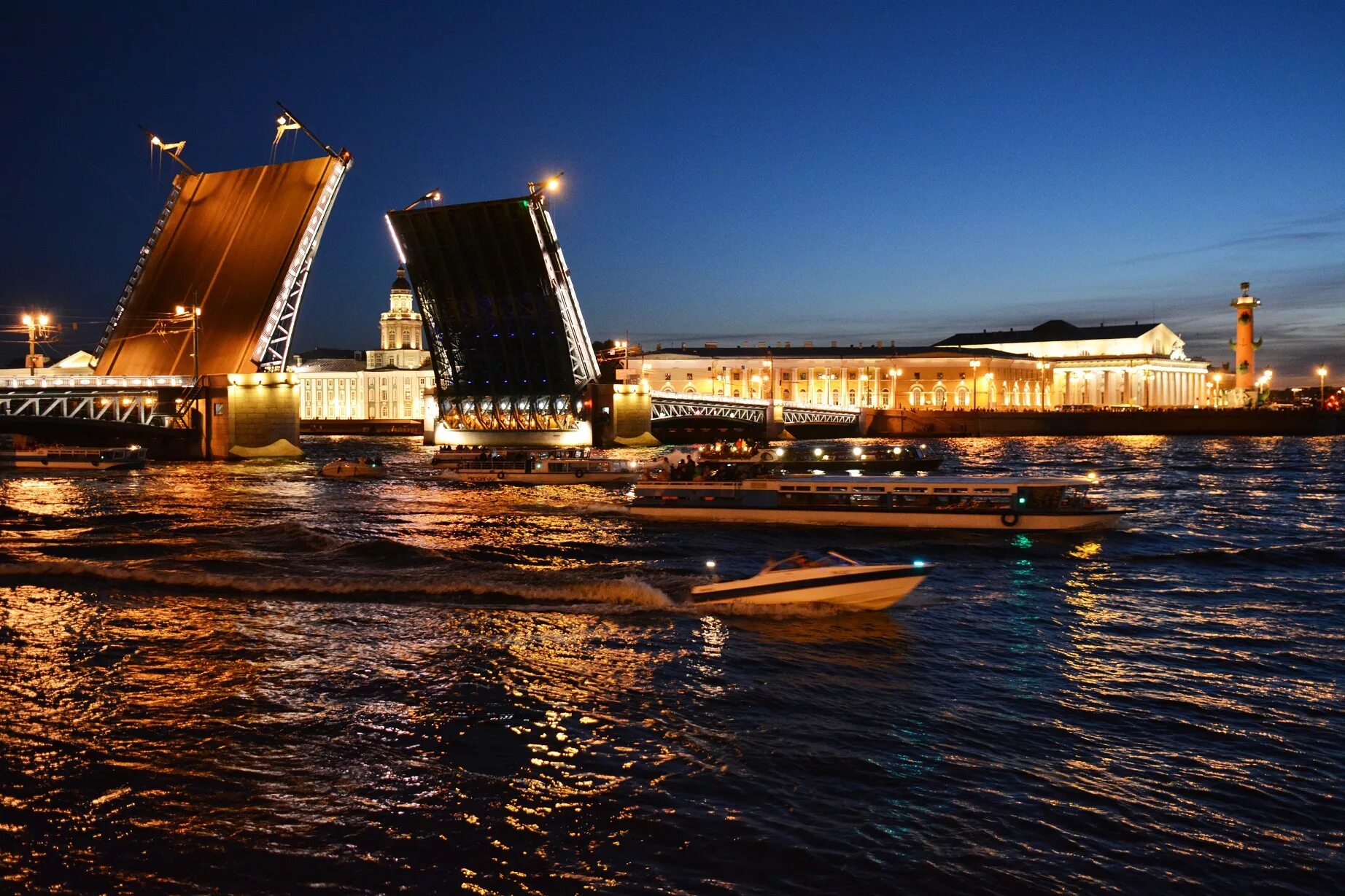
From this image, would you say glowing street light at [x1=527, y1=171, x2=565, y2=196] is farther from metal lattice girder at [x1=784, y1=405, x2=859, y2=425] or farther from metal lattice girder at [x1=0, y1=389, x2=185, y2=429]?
metal lattice girder at [x1=784, y1=405, x2=859, y2=425]

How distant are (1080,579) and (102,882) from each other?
1379cm

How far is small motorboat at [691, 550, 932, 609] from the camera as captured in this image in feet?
40.0

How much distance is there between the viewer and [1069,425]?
8906 centimetres

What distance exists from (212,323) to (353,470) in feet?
40.5

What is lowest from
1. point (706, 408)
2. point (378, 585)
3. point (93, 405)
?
point (378, 585)

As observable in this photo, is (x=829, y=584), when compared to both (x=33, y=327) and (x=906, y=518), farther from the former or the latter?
(x=33, y=327)

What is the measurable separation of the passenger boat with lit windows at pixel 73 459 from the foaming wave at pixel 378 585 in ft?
108

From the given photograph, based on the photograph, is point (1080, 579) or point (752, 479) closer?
point (1080, 579)

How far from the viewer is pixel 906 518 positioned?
23344 millimetres

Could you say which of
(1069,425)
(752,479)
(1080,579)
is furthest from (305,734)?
(1069,425)

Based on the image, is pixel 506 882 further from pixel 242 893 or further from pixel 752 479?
pixel 752 479

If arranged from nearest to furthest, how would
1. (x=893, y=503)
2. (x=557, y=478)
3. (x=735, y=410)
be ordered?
(x=893, y=503), (x=557, y=478), (x=735, y=410)

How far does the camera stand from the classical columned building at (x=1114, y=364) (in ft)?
362

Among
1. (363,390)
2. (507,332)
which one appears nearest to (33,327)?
(507,332)
